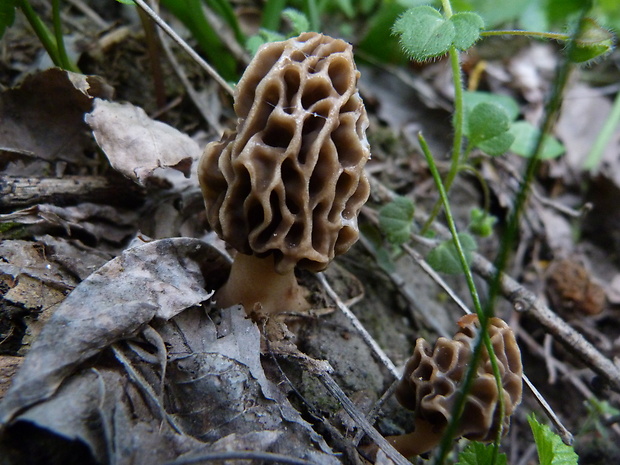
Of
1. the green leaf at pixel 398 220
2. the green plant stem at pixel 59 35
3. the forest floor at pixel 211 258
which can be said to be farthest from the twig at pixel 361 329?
the green plant stem at pixel 59 35

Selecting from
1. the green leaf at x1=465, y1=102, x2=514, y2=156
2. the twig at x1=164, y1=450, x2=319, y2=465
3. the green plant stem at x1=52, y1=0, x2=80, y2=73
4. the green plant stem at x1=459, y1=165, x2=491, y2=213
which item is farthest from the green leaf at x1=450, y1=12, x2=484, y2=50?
the green plant stem at x1=52, y1=0, x2=80, y2=73

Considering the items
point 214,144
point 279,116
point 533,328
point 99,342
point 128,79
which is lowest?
point 533,328

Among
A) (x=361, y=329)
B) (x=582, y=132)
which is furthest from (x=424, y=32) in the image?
(x=582, y=132)

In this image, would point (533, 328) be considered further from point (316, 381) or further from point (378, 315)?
point (316, 381)

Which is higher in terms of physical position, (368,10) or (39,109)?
(368,10)

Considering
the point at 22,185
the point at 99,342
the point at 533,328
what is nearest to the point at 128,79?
the point at 22,185

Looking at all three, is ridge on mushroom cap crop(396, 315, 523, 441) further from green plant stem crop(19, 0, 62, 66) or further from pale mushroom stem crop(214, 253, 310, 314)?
green plant stem crop(19, 0, 62, 66)
